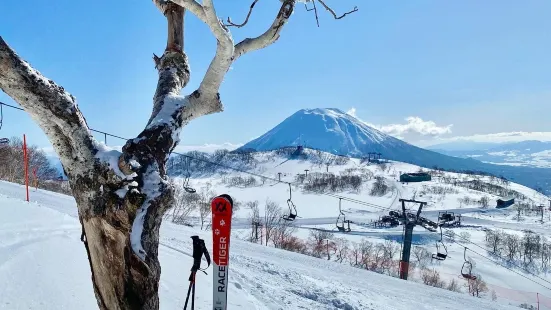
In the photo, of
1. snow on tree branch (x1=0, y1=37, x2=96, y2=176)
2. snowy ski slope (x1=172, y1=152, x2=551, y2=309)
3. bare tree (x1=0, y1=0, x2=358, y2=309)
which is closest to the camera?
snow on tree branch (x1=0, y1=37, x2=96, y2=176)

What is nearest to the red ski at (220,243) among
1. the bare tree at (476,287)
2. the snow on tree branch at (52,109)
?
the snow on tree branch at (52,109)

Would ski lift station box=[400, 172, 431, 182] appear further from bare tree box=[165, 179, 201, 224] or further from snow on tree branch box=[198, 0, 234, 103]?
snow on tree branch box=[198, 0, 234, 103]

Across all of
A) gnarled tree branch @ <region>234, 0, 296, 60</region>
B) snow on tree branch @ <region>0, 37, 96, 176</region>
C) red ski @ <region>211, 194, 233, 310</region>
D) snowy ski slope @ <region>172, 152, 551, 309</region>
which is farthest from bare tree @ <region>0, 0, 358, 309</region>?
snowy ski slope @ <region>172, 152, 551, 309</region>

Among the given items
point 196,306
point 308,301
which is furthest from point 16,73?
point 308,301

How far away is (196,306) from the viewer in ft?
15.1

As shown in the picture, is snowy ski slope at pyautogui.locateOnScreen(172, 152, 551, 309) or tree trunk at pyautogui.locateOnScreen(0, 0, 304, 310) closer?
tree trunk at pyautogui.locateOnScreen(0, 0, 304, 310)

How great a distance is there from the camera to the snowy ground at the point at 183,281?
3867 millimetres

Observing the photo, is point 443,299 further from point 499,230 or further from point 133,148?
point 499,230

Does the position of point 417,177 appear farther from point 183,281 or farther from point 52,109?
point 52,109

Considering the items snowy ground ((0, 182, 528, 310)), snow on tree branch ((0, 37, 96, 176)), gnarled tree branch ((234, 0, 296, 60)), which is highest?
gnarled tree branch ((234, 0, 296, 60))

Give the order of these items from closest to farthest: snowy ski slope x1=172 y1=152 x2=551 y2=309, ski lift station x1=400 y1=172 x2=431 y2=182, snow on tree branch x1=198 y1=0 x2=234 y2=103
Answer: snow on tree branch x1=198 y1=0 x2=234 y2=103 < snowy ski slope x1=172 y1=152 x2=551 y2=309 < ski lift station x1=400 y1=172 x2=431 y2=182

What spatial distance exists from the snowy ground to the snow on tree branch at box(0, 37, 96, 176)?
6.09 feet

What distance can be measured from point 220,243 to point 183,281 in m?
3.08

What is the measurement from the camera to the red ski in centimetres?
283
